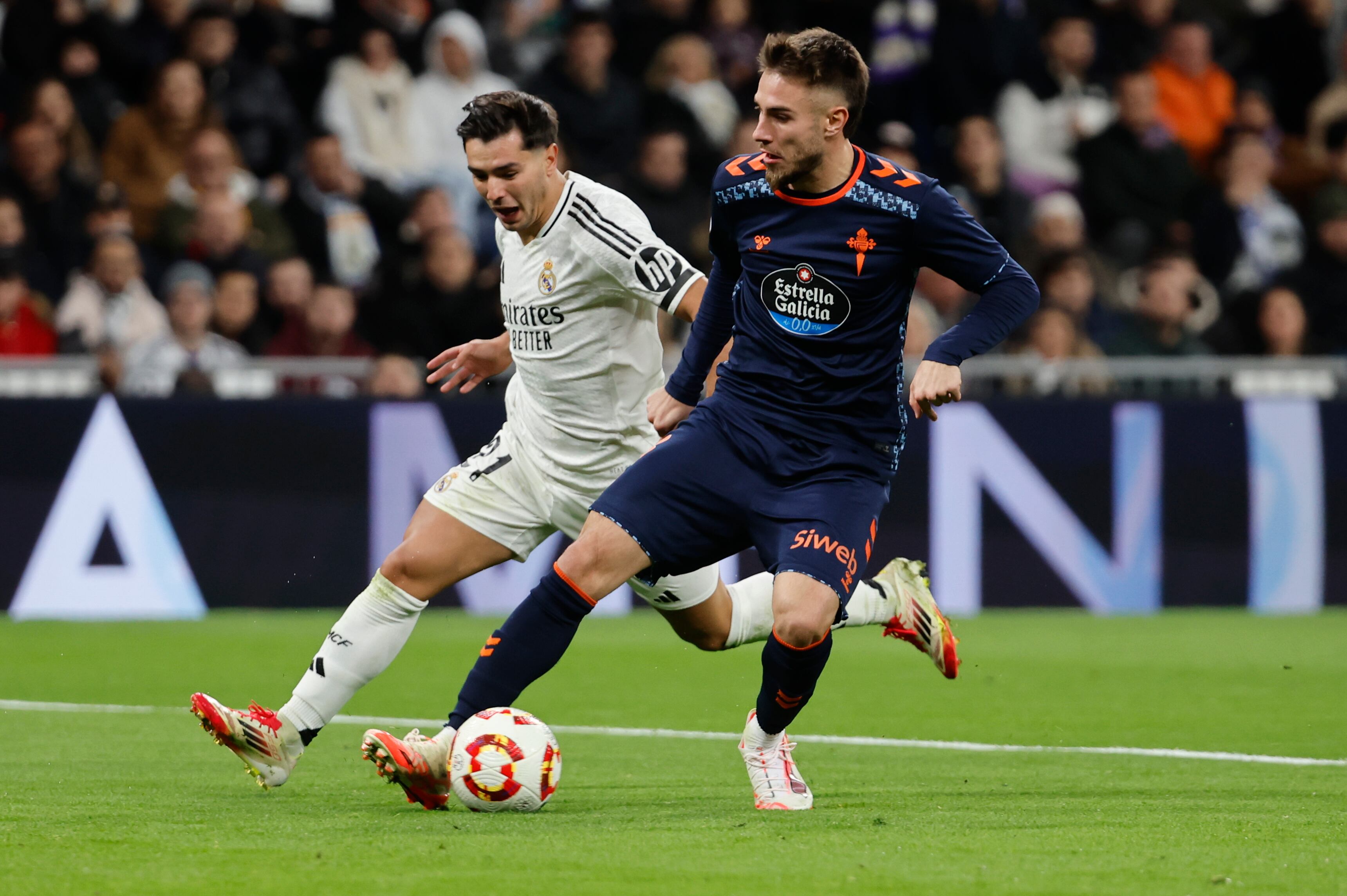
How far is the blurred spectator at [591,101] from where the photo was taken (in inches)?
563

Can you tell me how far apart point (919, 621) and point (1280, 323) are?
24.8 feet

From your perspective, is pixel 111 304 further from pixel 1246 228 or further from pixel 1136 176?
pixel 1246 228

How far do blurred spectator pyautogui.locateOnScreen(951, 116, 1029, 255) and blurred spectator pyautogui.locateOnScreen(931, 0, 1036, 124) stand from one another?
0.61 m

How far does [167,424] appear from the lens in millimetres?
11625

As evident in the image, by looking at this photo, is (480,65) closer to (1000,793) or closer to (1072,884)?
(1000,793)

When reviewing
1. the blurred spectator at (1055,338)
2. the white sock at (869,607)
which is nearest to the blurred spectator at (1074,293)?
the blurred spectator at (1055,338)

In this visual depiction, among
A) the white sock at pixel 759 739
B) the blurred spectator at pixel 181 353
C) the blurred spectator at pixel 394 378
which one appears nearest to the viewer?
the white sock at pixel 759 739

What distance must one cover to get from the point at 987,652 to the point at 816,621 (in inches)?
199

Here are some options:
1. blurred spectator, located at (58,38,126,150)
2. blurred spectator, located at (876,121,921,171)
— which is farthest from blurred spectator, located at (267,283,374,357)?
blurred spectator, located at (876,121,921,171)

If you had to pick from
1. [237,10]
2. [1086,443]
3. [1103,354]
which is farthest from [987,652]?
[237,10]

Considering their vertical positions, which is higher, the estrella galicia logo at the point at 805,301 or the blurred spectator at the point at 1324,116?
the estrella galicia logo at the point at 805,301

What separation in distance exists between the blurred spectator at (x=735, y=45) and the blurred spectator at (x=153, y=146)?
4130 mm

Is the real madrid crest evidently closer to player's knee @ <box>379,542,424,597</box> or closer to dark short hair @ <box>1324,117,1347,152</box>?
player's knee @ <box>379,542,424,597</box>

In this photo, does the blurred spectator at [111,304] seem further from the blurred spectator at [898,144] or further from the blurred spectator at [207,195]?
the blurred spectator at [898,144]
